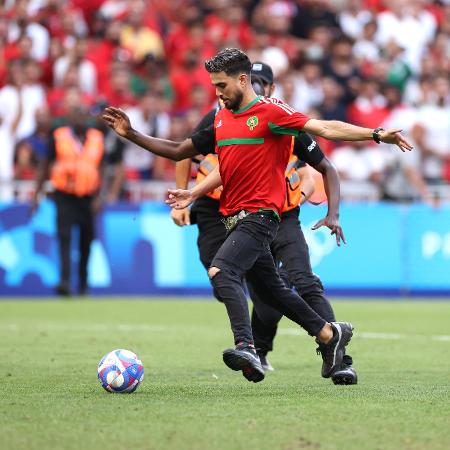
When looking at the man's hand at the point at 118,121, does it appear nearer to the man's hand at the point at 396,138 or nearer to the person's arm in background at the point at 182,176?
the person's arm in background at the point at 182,176

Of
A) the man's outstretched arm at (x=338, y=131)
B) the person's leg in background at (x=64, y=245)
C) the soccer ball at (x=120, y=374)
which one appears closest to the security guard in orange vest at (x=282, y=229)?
the man's outstretched arm at (x=338, y=131)

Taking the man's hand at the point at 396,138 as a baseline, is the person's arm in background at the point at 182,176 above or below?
below

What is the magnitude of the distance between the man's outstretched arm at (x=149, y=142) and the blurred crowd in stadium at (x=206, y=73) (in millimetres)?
9027

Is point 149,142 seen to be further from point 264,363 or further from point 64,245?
point 64,245

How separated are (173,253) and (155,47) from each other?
15.0ft

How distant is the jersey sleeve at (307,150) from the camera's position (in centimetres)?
814

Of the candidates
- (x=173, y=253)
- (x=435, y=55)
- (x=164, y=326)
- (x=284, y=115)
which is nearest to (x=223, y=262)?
(x=284, y=115)

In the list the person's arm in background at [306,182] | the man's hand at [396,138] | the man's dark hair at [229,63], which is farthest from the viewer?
the person's arm in background at [306,182]

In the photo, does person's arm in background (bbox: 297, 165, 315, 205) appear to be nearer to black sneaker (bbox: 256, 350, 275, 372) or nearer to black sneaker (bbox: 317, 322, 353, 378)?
black sneaker (bbox: 256, 350, 275, 372)

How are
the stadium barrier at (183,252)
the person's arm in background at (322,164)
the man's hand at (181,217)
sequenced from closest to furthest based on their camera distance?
the person's arm in background at (322,164)
the man's hand at (181,217)
the stadium barrier at (183,252)

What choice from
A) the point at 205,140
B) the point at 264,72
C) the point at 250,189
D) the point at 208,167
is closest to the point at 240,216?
the point at 250,189

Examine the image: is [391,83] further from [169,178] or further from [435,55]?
[169,178]

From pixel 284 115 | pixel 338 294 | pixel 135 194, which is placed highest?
pixel 284 115

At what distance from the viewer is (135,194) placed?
1808 cm
